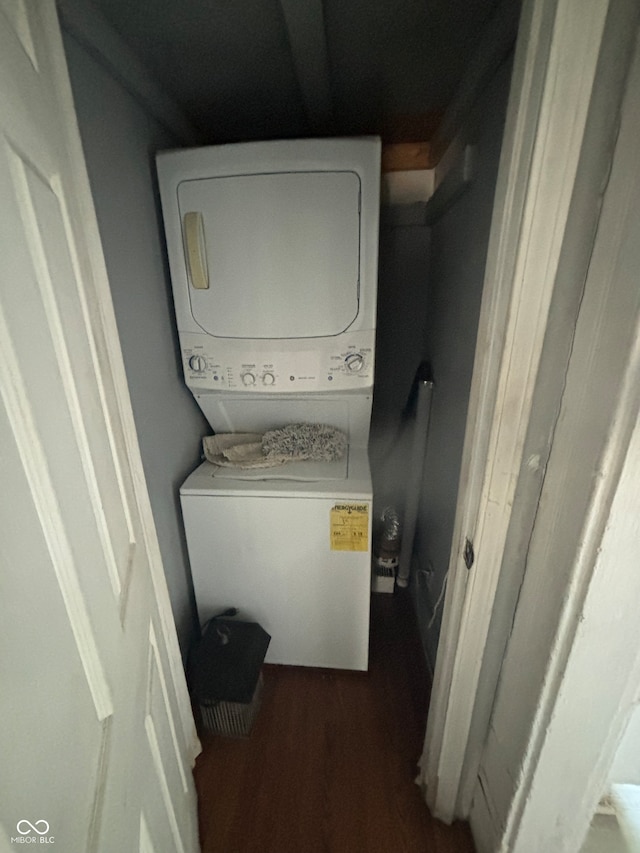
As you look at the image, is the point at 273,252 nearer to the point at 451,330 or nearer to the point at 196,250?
the point at 196,250

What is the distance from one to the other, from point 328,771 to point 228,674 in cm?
44

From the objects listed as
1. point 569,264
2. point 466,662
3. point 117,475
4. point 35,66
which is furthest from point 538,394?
point 35,66

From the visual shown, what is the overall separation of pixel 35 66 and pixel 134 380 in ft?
2.27

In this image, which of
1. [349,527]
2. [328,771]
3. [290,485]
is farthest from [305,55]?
[328,771]

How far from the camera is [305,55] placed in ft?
3.19

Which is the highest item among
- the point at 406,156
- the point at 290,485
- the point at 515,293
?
the point at 406,156

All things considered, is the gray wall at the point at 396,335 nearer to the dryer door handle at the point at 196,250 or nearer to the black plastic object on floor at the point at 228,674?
the dryer door handle at the point at 196,250

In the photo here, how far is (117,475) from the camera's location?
714mm

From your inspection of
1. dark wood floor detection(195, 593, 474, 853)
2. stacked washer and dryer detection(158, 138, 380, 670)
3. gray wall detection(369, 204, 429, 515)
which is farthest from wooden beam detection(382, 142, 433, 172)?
dark wood floor detection(195, 593, 474, 853)

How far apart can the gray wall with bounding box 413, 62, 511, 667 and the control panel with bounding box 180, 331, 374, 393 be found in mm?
295

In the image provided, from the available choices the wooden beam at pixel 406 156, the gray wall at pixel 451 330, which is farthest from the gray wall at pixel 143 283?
the gray wall at pixel 451 330

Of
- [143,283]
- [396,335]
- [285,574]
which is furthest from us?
[396,335]

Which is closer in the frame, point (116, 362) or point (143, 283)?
→ point (116, 362)

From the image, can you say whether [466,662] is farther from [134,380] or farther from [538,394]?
[134,380]
